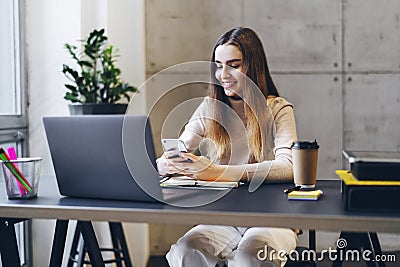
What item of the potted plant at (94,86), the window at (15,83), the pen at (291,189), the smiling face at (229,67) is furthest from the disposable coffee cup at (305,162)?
the window at (15,83)

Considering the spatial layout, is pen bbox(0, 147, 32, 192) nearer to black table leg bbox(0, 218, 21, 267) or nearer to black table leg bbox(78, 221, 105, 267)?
black table leg bbox(0, 218, 21, 267)

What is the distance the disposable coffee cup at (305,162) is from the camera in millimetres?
1890

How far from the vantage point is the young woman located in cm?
201

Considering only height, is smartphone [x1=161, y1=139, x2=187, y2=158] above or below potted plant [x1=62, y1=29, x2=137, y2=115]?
below

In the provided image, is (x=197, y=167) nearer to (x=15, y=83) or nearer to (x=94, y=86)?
(x=94, y=86)

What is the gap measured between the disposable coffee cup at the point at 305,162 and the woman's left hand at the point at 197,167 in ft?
0.91

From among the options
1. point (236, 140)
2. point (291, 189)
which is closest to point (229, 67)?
point (236, 140)

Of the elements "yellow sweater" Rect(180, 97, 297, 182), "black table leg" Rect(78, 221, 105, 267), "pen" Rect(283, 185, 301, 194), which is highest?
"yellow sweater" Rect(180, 97, 297, 182)

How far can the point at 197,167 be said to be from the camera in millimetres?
1968

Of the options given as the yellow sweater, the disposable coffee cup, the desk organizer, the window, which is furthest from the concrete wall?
the desk organizer

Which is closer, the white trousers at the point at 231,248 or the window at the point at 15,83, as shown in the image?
the white trousers at the point at 231,248

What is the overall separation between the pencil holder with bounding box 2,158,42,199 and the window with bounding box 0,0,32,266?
47.0 inches

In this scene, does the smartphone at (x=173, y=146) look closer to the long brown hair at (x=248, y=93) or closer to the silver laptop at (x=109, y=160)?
the silver laptop at (x=109, y=160)

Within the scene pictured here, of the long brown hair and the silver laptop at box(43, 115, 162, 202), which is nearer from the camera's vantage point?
the silver laptop at box(43, 115, 162, 202)
